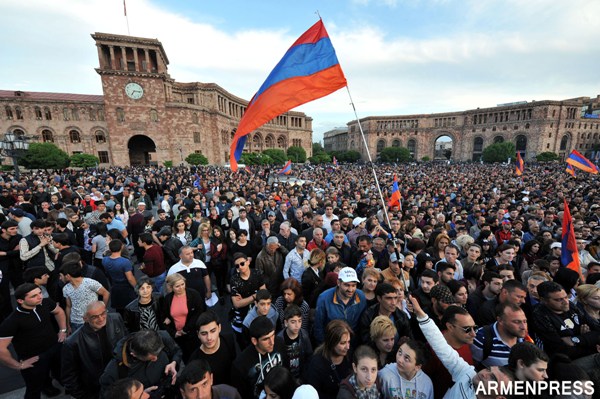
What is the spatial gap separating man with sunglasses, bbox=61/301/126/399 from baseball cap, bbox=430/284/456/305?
3688 millimetres

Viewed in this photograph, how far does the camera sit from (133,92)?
34938 mm

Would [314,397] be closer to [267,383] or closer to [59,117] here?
[267,383]

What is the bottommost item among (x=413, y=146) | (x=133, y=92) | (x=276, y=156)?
(x=276, y=156)

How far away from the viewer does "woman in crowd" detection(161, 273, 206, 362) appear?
3232 millimetres

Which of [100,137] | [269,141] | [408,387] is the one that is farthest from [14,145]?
[269,141]

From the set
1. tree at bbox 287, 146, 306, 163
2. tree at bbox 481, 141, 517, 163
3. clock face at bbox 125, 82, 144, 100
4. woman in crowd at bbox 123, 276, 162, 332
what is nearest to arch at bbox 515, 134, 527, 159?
tree at bbox 481, 141, 517, 163

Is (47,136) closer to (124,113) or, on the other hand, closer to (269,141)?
(124,113)

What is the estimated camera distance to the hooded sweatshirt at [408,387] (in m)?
2.19

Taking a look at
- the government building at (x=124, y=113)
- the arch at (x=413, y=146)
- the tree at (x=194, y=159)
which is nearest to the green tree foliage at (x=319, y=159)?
the government building at (x=124, y=113)

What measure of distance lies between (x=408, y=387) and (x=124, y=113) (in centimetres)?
4316

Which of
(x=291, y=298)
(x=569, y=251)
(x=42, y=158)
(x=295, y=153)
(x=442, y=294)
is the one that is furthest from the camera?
(x=295, y=153)

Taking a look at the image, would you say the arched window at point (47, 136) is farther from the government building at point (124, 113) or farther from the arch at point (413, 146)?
the arch at point (413, 146)

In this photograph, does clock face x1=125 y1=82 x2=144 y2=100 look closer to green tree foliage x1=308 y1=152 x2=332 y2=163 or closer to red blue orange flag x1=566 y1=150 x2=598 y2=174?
green tree foliage x1=308 y1=152 x2=332 y2=163

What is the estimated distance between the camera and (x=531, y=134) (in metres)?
60.9
